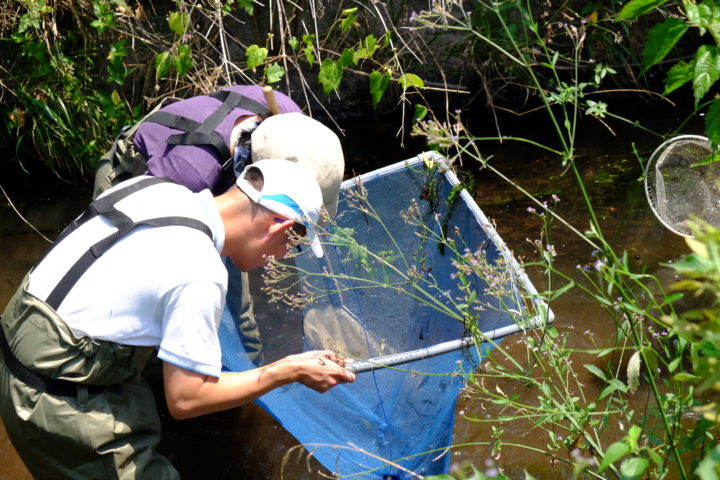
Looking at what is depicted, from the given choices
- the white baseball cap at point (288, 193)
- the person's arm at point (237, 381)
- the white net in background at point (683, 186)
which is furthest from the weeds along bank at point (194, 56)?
the person's arm at point (237, 381)

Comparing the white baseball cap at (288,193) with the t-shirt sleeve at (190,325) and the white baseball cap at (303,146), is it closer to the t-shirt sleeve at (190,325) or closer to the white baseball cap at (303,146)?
the white baseball cap at (303,146)

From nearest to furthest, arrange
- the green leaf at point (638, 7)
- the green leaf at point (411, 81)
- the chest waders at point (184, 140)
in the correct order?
the green leaf at point (638, 7) → the chest waders at point (184, 140) → the green leaf at point (411, 81)

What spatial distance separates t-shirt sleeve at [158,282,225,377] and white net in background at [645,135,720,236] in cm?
182

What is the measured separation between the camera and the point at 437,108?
5.34m

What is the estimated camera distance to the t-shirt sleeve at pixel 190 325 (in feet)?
6.20

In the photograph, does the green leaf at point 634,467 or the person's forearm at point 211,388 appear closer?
the green leaf at point 634,467

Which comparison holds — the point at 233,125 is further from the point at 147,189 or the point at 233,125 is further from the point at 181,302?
the point at 181,302

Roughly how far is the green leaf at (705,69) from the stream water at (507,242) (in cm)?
49

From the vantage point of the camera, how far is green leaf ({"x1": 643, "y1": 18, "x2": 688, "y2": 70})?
6.23ft

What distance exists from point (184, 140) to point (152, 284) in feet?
2.52

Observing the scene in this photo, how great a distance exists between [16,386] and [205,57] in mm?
2484

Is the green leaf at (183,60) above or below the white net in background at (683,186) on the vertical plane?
above

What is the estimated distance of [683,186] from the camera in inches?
115

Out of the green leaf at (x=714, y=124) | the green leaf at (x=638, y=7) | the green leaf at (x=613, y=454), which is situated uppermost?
the green leaf at (x=638, y=7)
